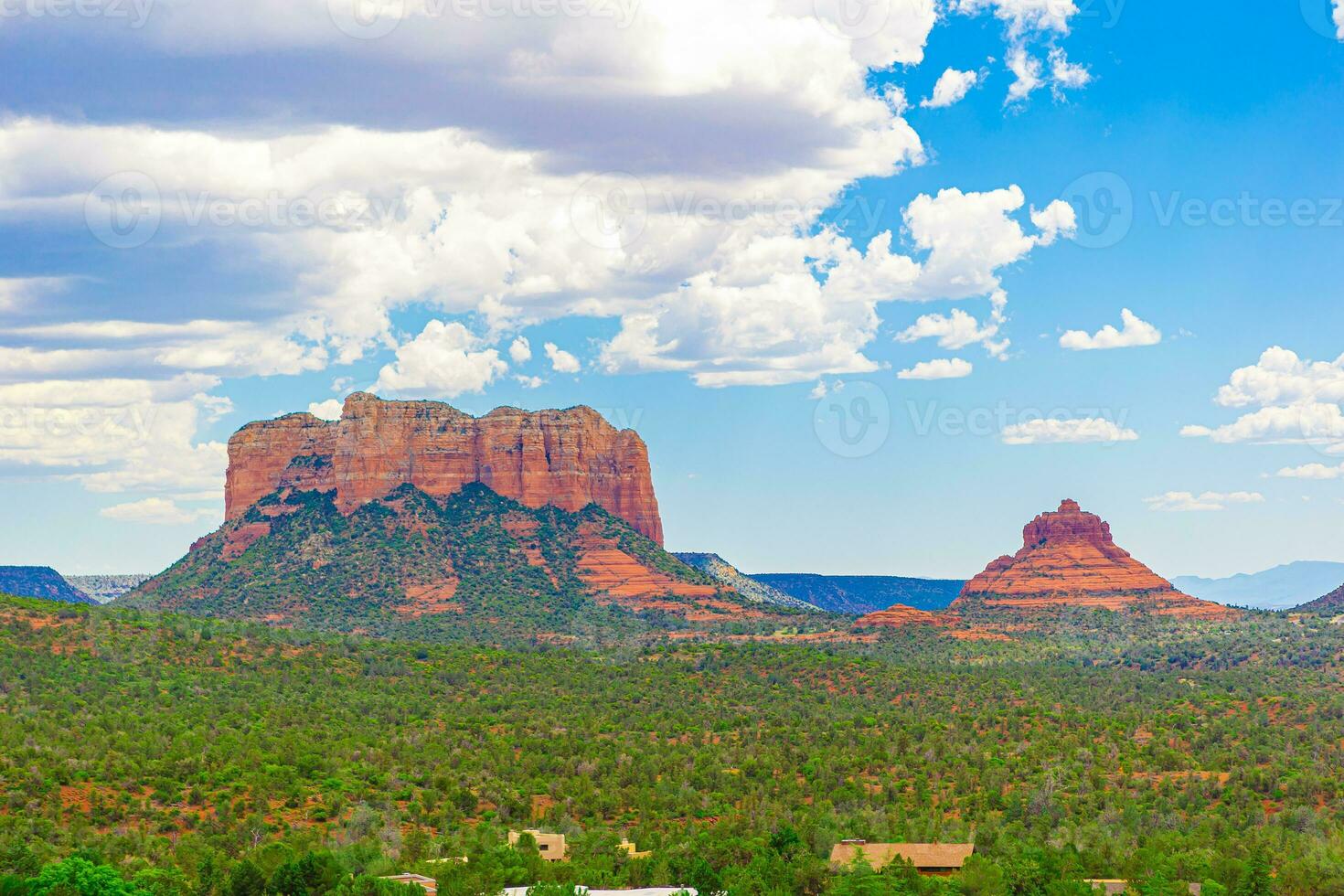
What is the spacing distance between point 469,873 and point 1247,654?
110 meters

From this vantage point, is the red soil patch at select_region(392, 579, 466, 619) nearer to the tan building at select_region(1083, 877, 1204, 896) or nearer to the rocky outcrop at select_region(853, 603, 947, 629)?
the rocky outcrop at select_region(853, 603, 947, 629)

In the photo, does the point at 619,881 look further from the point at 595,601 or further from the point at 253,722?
the point at 595,601

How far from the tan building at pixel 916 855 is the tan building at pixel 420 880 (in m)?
17.7

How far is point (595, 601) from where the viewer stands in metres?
199

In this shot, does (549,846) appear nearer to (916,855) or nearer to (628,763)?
(916,855)

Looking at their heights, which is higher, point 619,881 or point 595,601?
point 595,601

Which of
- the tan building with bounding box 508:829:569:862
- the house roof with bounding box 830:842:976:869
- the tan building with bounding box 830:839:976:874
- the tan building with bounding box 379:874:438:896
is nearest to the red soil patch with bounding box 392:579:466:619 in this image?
the tan building with bounding box 508:829:569:862

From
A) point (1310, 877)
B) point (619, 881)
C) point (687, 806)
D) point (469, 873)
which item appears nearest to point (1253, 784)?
point (1310, 877)

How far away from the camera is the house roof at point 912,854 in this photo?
3022 inches

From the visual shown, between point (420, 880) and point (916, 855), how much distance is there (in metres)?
22.5

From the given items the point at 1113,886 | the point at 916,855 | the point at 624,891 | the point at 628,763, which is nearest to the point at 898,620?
the point at 628,763

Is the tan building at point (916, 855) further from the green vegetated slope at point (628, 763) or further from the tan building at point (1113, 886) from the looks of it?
the tan building at point (1113, 886)

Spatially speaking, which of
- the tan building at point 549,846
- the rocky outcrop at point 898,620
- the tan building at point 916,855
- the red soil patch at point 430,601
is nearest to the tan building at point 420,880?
the tan building at point 549,846

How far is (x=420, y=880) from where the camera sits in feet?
239
